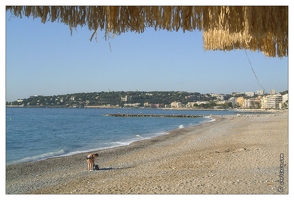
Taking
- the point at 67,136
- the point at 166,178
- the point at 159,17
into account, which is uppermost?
the point at 159,17

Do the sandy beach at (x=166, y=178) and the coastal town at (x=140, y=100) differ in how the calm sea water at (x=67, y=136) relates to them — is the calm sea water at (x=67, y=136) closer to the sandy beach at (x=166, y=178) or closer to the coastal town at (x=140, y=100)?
the coastal town at (x=140, y=100)

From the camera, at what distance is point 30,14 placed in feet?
6.63

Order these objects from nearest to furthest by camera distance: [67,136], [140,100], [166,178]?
[166,178], [67,136], [140,100]

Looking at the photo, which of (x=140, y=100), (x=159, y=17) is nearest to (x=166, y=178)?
(x=159, y=17)

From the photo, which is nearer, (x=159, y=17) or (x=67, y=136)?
(x=159, y=17)

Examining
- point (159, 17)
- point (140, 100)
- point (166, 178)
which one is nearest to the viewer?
point (159, 17)

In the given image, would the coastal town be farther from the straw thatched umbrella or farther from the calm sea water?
the straw thatched umbrella

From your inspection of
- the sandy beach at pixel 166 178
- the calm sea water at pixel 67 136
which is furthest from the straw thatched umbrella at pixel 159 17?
the calm sea water at pixel 67 136

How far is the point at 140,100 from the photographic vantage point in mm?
26094

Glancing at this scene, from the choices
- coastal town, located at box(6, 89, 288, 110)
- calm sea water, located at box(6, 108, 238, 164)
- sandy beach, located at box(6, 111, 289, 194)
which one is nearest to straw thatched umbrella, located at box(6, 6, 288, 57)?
sandy beach, located at box(6, 111, 289, 194)

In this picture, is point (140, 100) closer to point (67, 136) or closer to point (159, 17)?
point (67, 136)

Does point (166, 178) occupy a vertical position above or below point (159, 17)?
below
